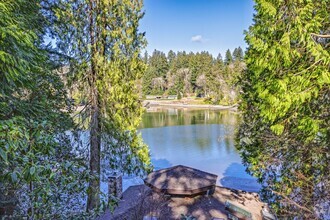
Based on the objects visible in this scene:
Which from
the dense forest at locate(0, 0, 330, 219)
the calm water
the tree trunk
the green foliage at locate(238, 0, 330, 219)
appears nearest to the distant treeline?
the calm water

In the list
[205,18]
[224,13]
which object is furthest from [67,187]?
[205,18]

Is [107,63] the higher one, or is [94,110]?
[107,63]

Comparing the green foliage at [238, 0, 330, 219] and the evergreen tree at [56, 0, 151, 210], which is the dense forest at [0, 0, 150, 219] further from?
the green foliage at [238, 0, 330, 219]

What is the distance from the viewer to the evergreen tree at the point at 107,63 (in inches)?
234

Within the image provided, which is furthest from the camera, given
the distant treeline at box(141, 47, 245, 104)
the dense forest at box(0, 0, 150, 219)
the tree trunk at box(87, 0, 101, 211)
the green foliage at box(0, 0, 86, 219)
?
the distant treeline at box(141, 47, 245, 104)

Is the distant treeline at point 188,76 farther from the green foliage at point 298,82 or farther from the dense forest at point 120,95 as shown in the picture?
the green foliage at point 298,82

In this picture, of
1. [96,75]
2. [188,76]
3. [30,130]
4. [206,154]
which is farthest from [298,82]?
[188,76]

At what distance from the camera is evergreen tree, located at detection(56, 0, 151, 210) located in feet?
19.5

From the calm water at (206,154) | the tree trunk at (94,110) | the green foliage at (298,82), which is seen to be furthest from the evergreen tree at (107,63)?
the calm water at (206,154)

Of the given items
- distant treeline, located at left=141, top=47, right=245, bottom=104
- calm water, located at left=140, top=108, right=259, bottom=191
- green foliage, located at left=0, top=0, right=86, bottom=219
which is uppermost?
distant treeline, located at left=141, top=47, right=245, bottom=104

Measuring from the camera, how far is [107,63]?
19.6 ft

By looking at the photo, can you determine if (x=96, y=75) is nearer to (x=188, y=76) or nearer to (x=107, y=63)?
(x=107, y=63)

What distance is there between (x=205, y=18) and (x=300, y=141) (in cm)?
1586

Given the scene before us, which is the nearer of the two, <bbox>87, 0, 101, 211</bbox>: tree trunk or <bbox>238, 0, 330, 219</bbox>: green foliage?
<bbox>238, 0, 330, 219</bbox>: green foliage
